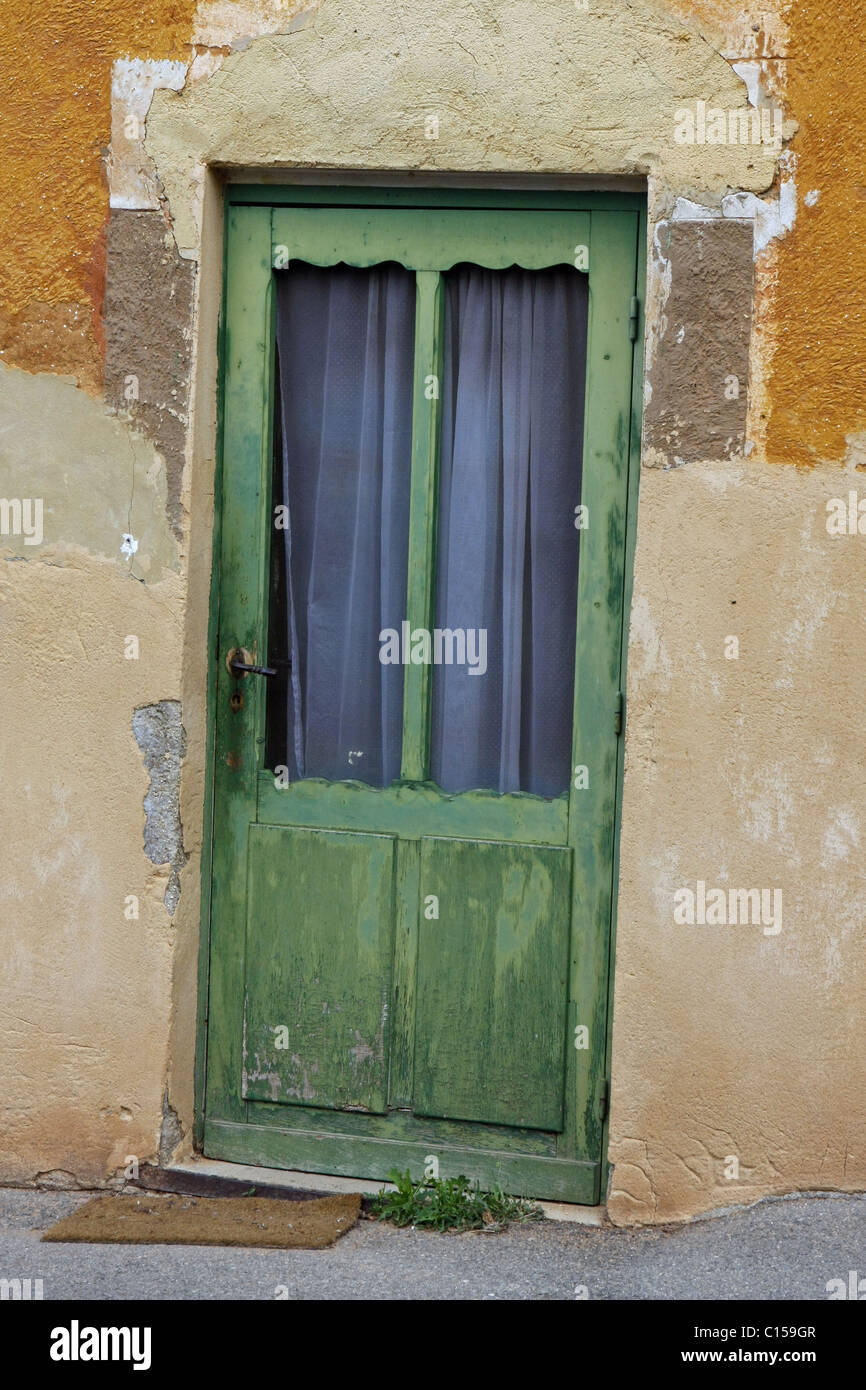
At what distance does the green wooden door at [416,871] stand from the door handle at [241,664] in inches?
0.5

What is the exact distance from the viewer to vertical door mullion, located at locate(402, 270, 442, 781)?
3408 mm

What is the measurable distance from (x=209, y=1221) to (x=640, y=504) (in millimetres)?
1944

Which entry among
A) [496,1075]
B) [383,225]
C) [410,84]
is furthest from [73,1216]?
[410,84]

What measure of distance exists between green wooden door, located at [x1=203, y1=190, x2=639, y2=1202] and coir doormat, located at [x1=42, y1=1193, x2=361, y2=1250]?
0.56 feet

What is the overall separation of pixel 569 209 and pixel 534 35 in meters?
0.38

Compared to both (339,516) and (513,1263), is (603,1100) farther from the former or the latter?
(339,516)

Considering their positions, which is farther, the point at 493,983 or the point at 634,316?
the point at 493,983

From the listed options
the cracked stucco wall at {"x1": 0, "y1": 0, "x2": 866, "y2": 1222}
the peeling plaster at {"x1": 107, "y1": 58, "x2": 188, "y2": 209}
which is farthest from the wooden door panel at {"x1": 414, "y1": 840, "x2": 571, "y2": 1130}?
the peeling plaster at {"x1": 107, "y1": 58, "x2": 188, "y2": 209}

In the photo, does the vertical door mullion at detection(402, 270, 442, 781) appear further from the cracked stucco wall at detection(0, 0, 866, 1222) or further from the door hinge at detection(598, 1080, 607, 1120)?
the door hinge at detection(598, 1080, 607, 1120)

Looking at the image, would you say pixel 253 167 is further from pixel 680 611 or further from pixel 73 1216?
pixel 73 1216

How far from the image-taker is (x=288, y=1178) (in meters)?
3.53

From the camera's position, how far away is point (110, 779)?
3.48 m

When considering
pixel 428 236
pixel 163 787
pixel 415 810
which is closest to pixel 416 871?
pixel 415 810

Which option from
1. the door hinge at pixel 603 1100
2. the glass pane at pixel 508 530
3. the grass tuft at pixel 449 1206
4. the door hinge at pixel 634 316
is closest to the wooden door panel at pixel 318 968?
the grass tuft at pixel 449 1206
